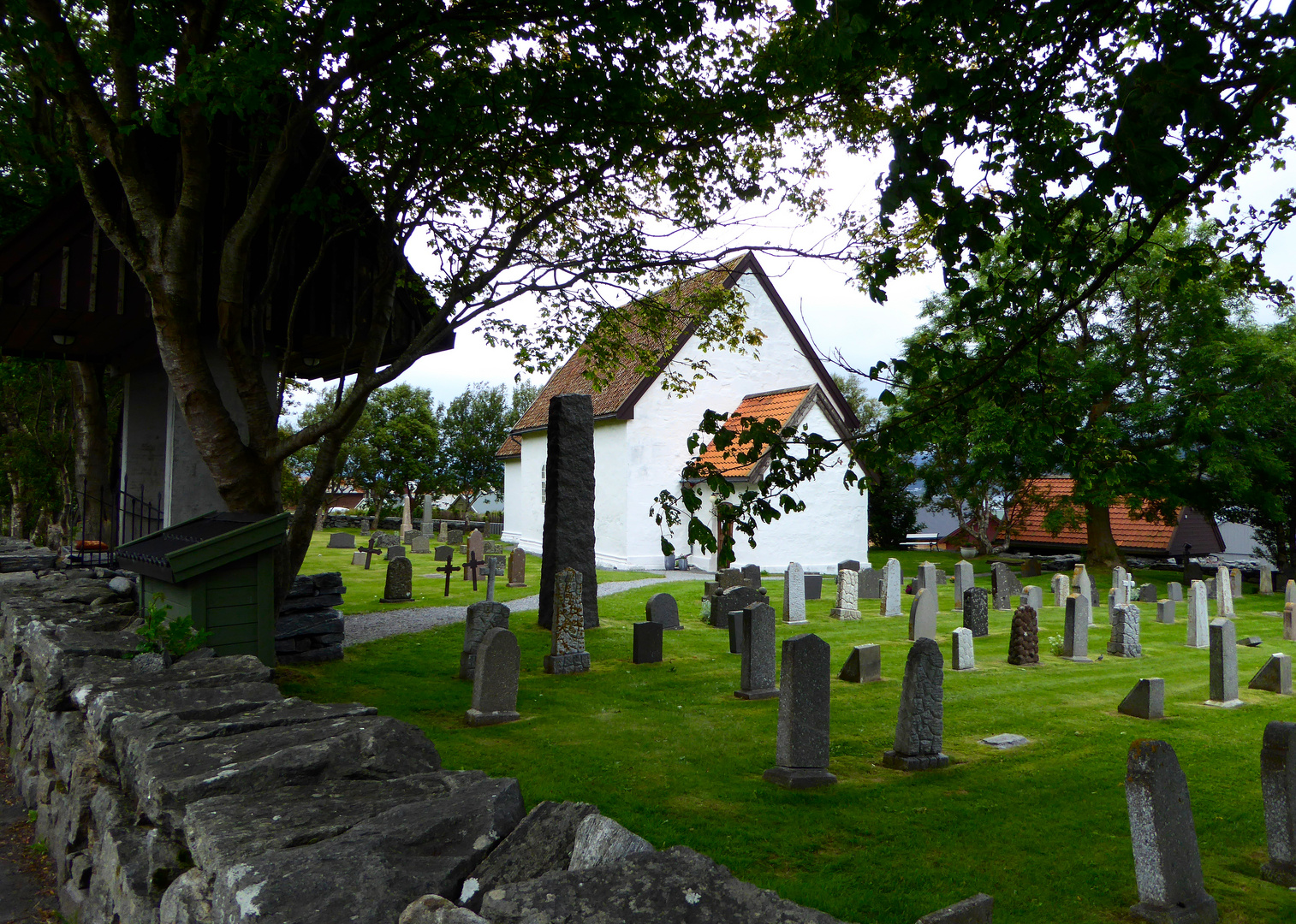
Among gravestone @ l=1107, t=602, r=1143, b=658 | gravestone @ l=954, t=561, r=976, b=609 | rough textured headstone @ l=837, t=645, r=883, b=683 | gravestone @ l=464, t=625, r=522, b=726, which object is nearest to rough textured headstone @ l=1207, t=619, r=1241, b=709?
gravestone @ l=1107, t=602, r=1143, b=658

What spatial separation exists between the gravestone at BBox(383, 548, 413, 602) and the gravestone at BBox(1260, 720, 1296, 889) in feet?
50.2

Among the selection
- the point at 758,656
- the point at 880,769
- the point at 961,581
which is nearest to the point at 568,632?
the point at 758,656

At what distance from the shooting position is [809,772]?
7129mm

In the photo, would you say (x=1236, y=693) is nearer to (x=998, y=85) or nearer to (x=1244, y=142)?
(x=1244, y=142)

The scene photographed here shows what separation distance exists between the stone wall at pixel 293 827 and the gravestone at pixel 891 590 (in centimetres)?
1490

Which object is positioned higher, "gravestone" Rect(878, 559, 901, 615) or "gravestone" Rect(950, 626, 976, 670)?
"gravestone" Rect(878, 559, 901, 615)

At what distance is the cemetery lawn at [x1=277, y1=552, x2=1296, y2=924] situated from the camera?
5.33 m

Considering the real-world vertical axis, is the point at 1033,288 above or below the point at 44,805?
above

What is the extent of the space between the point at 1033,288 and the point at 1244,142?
1671 mm

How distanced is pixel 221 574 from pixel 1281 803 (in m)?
8.02

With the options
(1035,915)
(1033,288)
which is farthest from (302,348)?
(1035,915)

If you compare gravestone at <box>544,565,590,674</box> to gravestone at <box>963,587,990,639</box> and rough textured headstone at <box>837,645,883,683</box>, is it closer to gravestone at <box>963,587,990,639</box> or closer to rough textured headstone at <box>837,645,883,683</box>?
rough textured headstone at <box>837,645,883,683</box>

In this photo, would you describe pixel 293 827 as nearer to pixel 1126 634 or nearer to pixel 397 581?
pixel 1126 634

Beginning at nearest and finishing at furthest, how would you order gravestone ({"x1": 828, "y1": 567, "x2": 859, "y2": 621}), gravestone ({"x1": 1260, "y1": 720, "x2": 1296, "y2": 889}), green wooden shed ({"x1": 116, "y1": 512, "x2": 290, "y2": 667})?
gravestone ({"x1": 1260, "y1": 720, "x2": 1296, "y2": 889}) < green wooden shed ({"x1": 116, "y1": 512, "x2": 290, "y2": 667}) < gravestone ({"x1": 828, "y1": 567, "x2": 859, "y2": 621})
